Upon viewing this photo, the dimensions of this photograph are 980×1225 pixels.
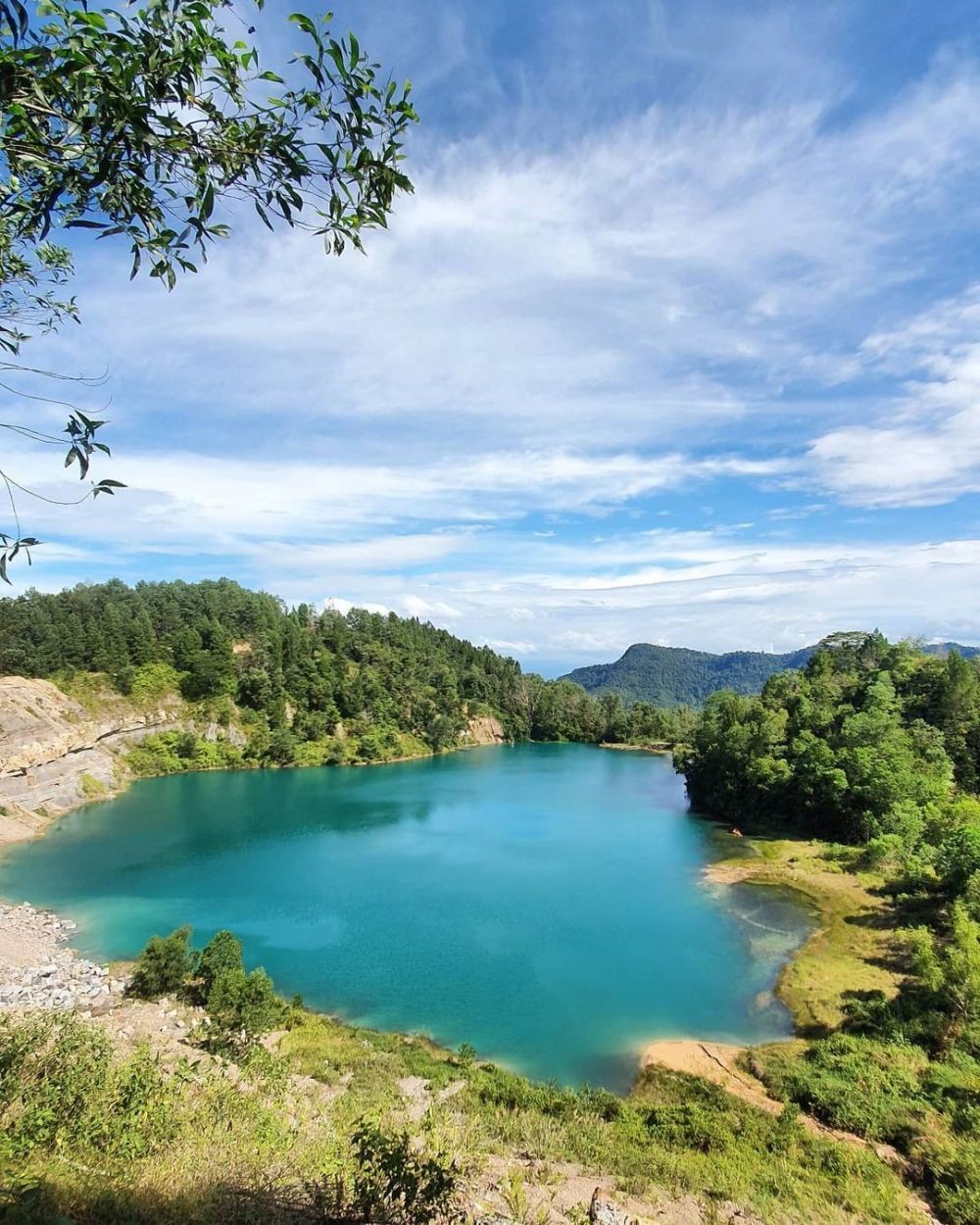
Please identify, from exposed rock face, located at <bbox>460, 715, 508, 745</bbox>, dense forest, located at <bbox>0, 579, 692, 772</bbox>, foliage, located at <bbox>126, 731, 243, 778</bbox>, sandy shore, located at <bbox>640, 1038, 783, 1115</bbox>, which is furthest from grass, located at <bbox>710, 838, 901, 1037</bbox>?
exposed rock face, located at <bbox>460, 715, 508, 745</bbox>

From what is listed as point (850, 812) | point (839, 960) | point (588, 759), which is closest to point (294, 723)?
point (588, 759)


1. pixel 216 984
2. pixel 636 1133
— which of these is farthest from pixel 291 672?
pixel 636 1133

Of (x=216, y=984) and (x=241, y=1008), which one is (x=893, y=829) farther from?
(x=216, y=984)

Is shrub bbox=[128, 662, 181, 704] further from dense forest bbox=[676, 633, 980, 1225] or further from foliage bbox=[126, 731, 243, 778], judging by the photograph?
dense forest bbox=[676, 633, 980, 1225]

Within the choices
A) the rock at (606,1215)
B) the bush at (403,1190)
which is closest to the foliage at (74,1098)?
the bush at (403,1190)

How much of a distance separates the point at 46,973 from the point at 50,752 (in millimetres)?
30568

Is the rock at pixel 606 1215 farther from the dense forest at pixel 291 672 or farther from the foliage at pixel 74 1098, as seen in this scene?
the dense forest at pixel 291 672

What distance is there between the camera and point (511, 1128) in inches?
463

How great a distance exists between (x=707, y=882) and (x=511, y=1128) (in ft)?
74.0

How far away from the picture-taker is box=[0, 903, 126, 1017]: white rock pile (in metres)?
17.2

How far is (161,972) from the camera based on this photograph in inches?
702

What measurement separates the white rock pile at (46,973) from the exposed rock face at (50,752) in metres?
16.2

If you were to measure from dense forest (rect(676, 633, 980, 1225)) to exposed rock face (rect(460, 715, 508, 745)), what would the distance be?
36.7 metres

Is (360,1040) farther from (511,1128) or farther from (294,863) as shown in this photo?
(294,863)
